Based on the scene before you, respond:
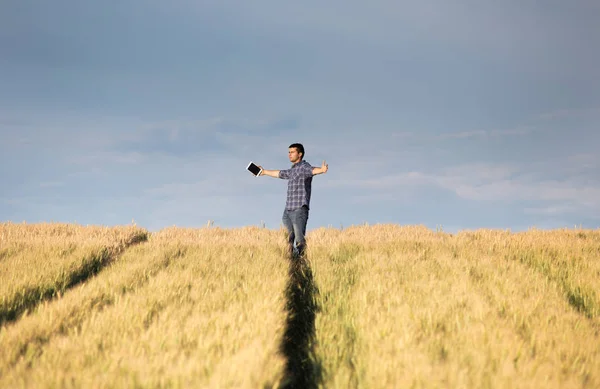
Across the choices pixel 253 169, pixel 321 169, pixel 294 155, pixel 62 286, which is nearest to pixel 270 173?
pixel 253 169

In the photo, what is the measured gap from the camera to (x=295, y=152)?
10.3 meters

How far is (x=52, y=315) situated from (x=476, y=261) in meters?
5.47

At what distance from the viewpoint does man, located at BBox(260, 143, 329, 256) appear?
9.93 metres

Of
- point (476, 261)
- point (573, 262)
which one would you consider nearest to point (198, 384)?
point (476, 261)

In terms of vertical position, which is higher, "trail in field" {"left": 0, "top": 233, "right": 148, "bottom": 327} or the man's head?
the man's head

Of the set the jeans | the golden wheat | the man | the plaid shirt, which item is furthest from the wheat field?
the plaid shirt

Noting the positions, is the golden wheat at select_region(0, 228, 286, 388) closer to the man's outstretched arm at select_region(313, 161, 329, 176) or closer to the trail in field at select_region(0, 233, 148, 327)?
the trail in field at select_region(0, 233, 148, 327)

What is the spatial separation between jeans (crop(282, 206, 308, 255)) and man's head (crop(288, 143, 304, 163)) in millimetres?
1089

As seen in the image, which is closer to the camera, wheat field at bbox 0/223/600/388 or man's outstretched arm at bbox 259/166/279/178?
wheat field at bbox 0/223/600/388

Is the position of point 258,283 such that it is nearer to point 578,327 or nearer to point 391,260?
point 391,260

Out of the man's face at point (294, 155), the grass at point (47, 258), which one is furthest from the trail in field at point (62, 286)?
the man's face at point (294, 155)

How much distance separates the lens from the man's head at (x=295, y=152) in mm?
10344

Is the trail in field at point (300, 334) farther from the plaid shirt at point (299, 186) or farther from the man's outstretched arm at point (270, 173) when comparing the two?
the man's outstretched arm at point (270, 173)

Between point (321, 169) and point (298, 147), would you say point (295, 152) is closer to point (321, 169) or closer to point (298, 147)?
point (298, 147)
